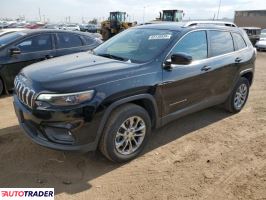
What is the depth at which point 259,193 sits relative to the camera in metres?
3.47

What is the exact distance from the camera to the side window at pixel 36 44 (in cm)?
696

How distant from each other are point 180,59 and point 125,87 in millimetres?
941

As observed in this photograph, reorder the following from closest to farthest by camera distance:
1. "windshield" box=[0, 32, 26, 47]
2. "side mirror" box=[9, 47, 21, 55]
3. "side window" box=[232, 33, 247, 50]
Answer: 1. "side window" box=[232, 33, 247, 50]
2. "side mirror" box=[9, 47, 21, 55]
3. "windshield" box=[0, 32, 26, 47]

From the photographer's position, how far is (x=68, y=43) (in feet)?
25.0

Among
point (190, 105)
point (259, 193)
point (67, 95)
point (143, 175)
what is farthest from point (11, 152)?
point (259, 193)

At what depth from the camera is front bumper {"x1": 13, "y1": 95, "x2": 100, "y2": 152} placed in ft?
10.9

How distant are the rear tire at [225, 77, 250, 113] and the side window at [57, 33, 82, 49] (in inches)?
159

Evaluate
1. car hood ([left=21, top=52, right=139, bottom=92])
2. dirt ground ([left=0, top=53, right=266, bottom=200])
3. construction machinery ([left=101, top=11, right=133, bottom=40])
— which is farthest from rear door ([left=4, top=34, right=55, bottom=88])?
construction machinery ([left=101, top=11, right=133, bottom=40])

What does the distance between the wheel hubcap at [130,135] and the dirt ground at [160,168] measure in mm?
206

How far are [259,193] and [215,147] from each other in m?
1.16

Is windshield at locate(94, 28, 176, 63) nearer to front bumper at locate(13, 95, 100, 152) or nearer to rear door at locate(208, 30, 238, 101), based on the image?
rear door at locate(208, 30, 238, 101)

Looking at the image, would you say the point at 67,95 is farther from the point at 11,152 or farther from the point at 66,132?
the point at 11,152

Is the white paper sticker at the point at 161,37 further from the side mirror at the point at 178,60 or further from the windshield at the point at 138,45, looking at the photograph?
the side mirror at the point at 178,60

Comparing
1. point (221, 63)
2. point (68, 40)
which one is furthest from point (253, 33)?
point (221, 63)
